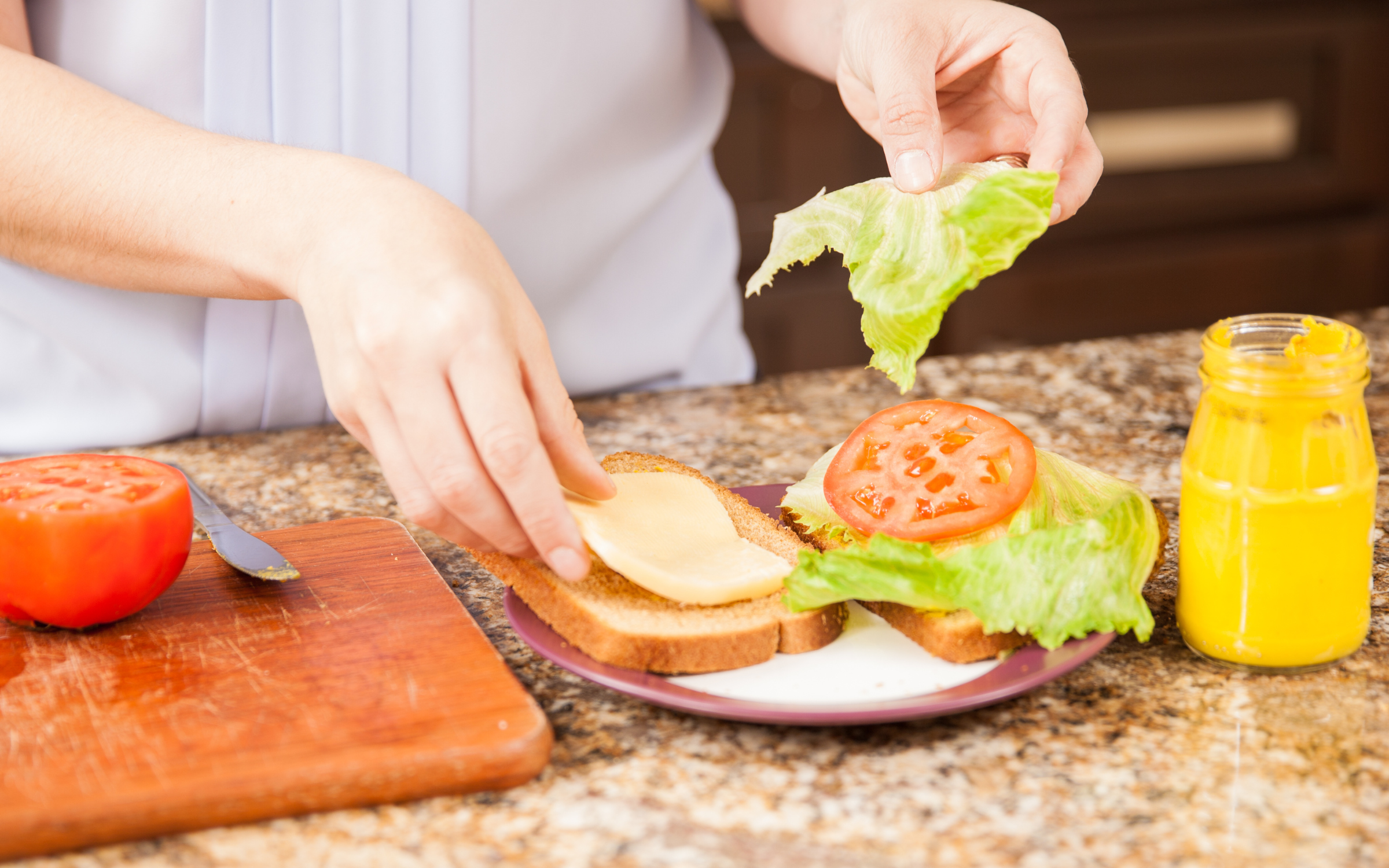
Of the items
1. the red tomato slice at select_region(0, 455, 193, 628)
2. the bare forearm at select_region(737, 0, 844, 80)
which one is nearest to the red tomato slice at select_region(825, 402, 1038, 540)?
the red tomato slice at select_region(0, 455, 193, 628)

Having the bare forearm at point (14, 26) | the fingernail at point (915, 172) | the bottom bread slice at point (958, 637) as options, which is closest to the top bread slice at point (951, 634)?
the bottom bread slice at point (958, 637)

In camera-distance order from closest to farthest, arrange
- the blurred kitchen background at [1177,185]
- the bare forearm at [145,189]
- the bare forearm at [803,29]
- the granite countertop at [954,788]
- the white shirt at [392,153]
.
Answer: the granite countertop at [954,788] < the bare forearm at [145,189] < the white shirt at [392,153] < the bare forearm at [803,29] < the blurred kitchen background at [1177,185]

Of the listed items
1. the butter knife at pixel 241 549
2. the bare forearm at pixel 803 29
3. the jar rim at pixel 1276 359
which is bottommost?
the butter knife at pixel 241 549

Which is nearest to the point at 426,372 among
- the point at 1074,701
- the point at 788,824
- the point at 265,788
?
the point at 265,788

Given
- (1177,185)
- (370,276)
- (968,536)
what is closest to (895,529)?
(968,536)

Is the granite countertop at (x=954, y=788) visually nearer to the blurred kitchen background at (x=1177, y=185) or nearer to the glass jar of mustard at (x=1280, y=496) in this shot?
the glass jar of mustard at (x=1280, y=496)

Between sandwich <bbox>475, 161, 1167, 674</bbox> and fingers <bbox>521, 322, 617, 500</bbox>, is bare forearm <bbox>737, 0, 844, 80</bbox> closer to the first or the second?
sandwich <bbox>475, 161, 1167, 674</bbox>

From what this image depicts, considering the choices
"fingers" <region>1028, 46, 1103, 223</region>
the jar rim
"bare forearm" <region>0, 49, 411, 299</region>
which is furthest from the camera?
"fingers" <region>1028, 46, 1103, 223</region>
